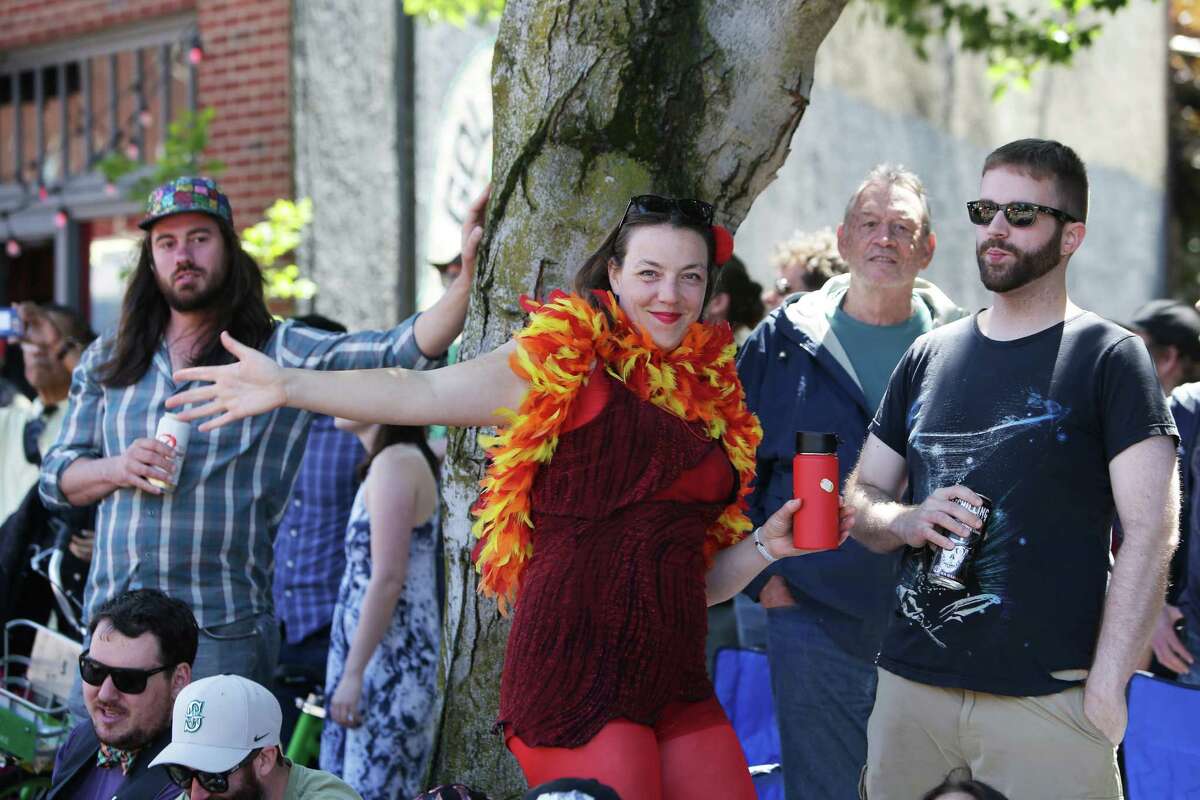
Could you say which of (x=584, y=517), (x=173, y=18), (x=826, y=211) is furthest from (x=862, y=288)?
(x=826, y=211)

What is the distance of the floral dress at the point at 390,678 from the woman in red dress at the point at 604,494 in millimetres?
1961

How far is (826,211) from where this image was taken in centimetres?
→ 1251

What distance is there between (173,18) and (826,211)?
19.8 feet

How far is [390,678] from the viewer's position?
16.3ft

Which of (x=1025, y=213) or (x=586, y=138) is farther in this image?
(x=586, y=138)

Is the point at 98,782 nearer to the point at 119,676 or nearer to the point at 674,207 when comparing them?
the point at 119,676

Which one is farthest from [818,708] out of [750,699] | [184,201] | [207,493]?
[184,201]

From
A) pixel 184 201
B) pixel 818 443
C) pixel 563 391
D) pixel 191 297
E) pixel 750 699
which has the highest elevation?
pixel 184 201

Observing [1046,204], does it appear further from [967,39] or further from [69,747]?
[967,39]

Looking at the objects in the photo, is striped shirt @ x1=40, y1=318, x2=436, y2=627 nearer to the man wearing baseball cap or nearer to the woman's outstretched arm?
the man wearing baseball cap

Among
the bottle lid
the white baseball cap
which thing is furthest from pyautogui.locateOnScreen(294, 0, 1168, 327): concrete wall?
the bottle lid

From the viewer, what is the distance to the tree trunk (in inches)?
149

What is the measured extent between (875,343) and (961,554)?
1.45 m

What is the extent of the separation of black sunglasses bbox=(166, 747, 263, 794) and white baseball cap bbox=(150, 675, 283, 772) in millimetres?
11
